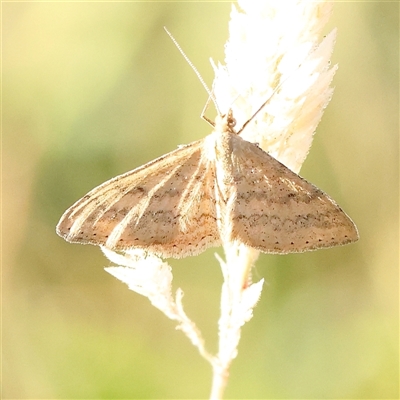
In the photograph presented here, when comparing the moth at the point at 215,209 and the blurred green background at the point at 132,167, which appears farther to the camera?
the blurred green background at the point at 132,167

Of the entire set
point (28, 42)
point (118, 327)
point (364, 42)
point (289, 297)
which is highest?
point (364, 42)

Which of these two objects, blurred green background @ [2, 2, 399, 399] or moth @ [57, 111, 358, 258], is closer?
moth @ [57, 111, 358, 258]

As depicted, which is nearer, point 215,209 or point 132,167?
point 215,209

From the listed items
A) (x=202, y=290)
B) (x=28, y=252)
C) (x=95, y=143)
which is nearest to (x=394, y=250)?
(x=202, y=290)

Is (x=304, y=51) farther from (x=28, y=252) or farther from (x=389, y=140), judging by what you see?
(x=28, y=252)
